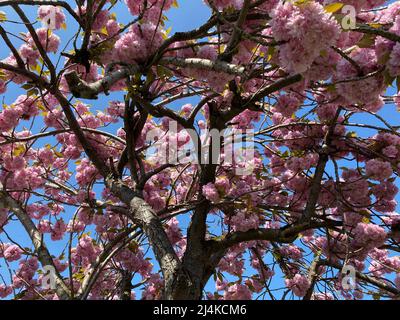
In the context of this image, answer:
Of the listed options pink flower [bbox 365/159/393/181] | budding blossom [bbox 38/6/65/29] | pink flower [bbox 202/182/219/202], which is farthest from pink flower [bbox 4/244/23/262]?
pink flower [bbox 365/159/393/181]

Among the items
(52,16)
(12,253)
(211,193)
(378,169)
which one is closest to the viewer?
(378,169)

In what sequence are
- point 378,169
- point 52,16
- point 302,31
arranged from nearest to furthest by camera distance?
point 302,31 < point 378,169 < point 52,16

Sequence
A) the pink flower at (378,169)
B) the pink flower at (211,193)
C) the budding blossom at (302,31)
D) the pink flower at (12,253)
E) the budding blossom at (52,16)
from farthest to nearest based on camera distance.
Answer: the pink flower at (12,253) → the budding blossom at (52,16) → the pink flower at (211,193) → the pink flower at (378,169) → the budding blossom at (302,31)

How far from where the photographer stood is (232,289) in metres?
5.40

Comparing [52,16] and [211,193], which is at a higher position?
[52,16]

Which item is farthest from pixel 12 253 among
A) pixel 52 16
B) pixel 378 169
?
pixel 378 169

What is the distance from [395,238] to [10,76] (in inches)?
168

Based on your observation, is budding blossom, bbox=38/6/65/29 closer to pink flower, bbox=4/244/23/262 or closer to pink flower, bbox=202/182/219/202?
pink flower, bbox=202/182/219/202

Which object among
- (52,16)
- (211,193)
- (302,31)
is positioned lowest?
(302,31)

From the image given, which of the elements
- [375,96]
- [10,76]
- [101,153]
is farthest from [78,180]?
[375,96]

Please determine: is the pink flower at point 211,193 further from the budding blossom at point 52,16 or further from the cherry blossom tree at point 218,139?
the budding blossom at point 52,16

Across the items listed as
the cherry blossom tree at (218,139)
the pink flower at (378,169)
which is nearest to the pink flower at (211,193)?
the cherry blossom tree at (218,139)

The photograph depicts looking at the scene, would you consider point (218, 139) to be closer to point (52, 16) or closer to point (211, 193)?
point (211, 193)
